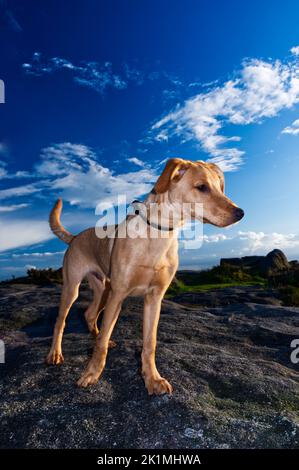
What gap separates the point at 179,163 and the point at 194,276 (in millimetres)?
20848

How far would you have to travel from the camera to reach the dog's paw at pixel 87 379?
3891mm

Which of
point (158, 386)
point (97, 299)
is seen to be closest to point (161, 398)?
point (158, 386)

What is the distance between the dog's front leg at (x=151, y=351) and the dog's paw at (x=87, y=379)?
590 mm

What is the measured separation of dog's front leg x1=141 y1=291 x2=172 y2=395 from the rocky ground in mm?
122

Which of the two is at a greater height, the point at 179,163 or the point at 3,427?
the point at 179,163

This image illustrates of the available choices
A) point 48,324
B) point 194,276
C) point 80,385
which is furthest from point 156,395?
point 194,276

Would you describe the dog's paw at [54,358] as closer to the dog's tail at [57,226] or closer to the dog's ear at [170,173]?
the dog's tail at [57,226]

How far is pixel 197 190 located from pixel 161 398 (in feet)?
7.53

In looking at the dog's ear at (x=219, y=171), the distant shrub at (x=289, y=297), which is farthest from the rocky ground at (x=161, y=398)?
the distant shrub at (x=289, y=297)

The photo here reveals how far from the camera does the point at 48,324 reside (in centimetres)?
858

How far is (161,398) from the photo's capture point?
354 cm

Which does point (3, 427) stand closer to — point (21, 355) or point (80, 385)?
point (80, 385)

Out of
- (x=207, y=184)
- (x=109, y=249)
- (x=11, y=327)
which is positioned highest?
(x=207, y=184)

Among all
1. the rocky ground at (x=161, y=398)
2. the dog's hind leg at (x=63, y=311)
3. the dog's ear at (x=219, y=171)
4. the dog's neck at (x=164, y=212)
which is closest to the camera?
the rocky ground at (x=161, y=398)
